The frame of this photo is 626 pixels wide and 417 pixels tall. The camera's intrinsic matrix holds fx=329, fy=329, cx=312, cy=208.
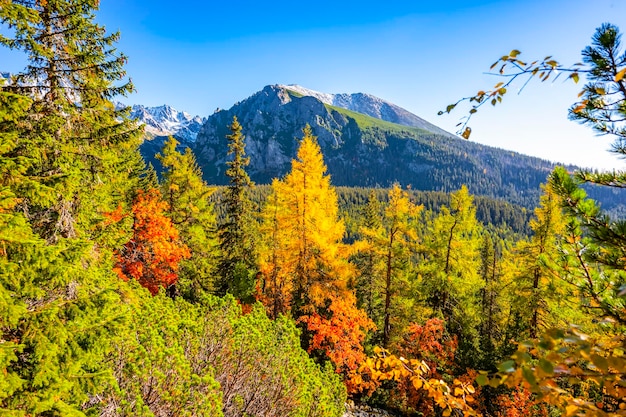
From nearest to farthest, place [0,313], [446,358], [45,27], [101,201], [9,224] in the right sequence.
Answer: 1. [0,313]
2. [9,224]
3. [45,27]
4. [101,201]
5. [446,358]

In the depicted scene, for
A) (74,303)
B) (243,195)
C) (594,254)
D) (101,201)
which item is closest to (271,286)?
(243,195)

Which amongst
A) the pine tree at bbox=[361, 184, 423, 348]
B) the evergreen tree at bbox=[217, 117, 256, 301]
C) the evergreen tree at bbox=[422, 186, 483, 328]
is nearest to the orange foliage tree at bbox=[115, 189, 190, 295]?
the evergreen tree at bbox=[217, 117, 256, 301]

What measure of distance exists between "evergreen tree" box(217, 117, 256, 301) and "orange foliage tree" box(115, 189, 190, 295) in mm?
3608

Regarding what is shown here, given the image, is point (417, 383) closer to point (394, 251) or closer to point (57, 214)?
point (57, 214)

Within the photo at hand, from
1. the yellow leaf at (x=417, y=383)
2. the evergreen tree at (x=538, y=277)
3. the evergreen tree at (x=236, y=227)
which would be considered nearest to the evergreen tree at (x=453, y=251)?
the evergreen tree at (x=538, y=277)

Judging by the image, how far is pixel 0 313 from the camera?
416 cm

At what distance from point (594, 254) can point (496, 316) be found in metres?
33.3

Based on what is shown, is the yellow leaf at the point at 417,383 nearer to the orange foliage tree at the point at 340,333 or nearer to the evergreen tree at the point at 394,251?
the orange foliage tree at the point at 340,333

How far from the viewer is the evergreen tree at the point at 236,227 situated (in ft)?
72.5

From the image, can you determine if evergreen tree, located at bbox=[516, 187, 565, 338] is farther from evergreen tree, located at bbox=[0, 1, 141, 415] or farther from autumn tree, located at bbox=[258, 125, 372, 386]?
evergreen tree, located at bbox=[0, 1, 141, 415]

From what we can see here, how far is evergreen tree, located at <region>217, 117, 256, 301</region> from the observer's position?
22.1 m

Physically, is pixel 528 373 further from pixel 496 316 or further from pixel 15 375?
pixel 496 316

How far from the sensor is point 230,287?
74.6ft

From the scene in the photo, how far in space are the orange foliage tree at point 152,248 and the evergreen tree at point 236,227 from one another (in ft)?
11.8
